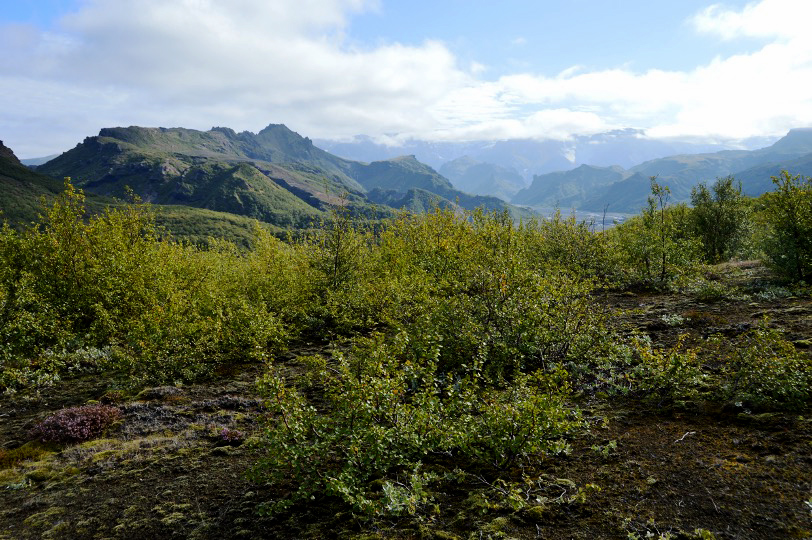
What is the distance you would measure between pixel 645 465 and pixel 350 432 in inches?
233

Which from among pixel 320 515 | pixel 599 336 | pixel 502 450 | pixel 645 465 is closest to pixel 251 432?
pixel 320 515

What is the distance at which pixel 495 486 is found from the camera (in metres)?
7.48

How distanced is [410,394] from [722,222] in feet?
134

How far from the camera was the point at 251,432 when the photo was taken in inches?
475

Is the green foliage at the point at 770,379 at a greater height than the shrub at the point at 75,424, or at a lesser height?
greater

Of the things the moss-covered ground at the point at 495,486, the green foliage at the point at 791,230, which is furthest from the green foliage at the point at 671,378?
the green foliage at the point at 791,230

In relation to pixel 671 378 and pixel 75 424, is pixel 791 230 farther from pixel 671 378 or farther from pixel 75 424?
pixel 75 424

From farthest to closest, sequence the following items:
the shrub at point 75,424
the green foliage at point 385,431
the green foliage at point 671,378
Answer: the shrub at point 75,424, the green foliage at point 671,378, the green foliage at point 385,431

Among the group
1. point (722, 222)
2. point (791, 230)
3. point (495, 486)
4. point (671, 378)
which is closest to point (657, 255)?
point (791, 230)

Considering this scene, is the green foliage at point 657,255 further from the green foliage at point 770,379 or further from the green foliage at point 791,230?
the green foliage at point 770,379

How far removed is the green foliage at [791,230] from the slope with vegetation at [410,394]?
0.11 metres

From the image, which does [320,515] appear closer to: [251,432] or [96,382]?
[251,432]

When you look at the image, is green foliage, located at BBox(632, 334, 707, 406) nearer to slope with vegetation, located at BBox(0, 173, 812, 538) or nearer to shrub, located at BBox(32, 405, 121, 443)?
slope with vegetation, located at BBox(0, 173, 812, 538)

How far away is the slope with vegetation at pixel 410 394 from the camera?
704 centimetres
